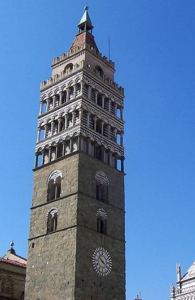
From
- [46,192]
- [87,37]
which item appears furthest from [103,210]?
[87,37]

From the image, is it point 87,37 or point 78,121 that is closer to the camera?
point 78,121

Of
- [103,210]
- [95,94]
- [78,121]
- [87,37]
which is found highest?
[87,37]

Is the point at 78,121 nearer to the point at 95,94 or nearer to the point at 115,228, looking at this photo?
the point at 95,94

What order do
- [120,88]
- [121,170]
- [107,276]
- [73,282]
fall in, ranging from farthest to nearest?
→ 1. [120,88]
2. [121,170]
3. [107,276]
4. [73,282]

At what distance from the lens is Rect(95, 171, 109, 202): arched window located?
Result: 3197cm

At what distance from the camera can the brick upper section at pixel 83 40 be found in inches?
1454

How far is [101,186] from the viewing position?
3222 cm

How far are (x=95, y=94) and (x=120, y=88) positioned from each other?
323 centimetres

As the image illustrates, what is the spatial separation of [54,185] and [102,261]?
228 inches

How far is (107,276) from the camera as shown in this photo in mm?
29875

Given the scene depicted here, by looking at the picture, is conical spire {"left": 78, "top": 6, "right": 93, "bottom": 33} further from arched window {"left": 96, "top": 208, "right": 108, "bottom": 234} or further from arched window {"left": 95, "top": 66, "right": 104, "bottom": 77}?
arched window {"left": 96, "top": 208, "right": 108, "bottom": 234}

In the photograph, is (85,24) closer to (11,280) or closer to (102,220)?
(102,220)

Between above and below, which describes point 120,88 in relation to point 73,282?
above

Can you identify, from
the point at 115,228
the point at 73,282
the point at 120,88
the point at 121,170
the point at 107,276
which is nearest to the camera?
the point at 73,282
